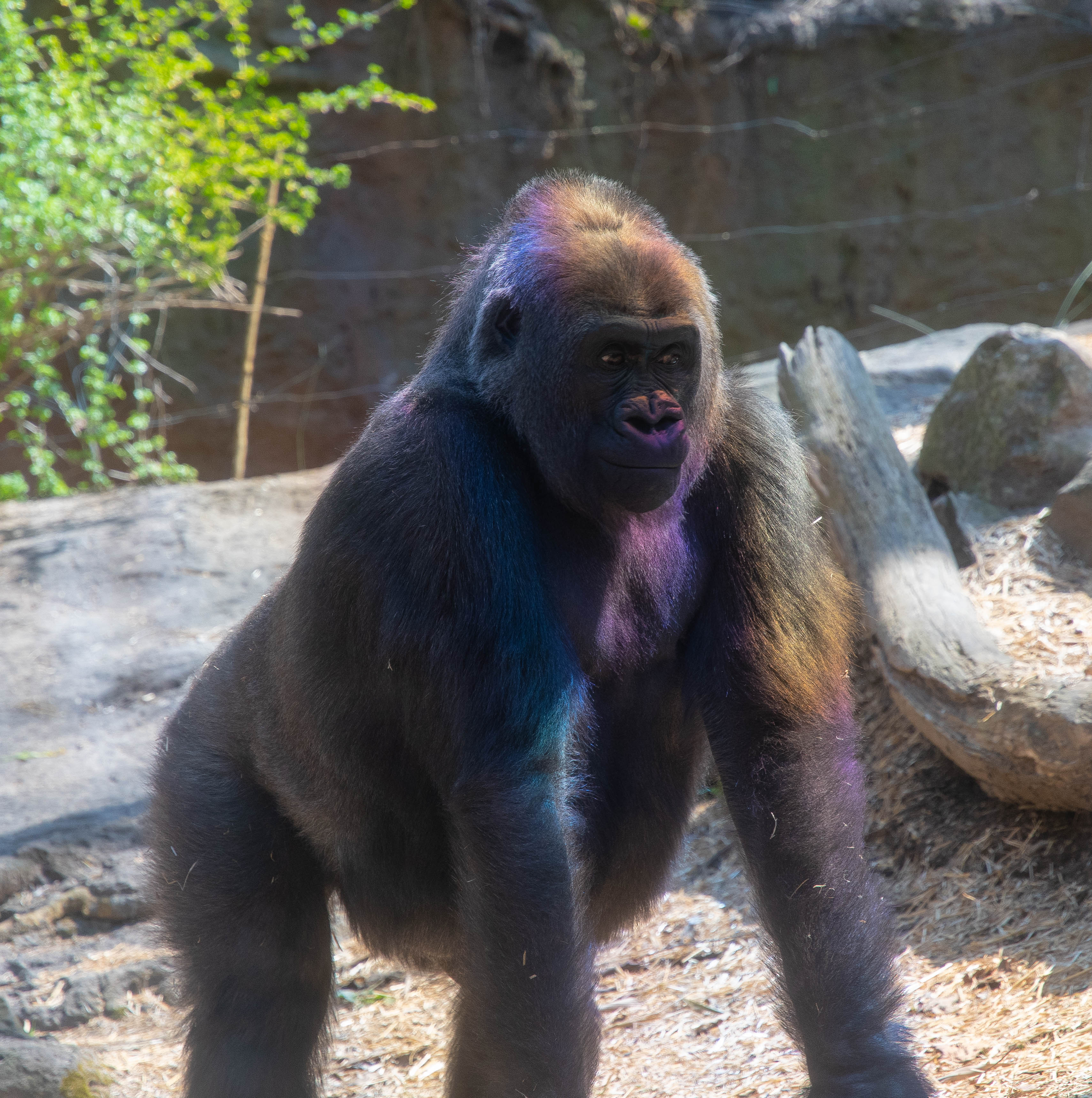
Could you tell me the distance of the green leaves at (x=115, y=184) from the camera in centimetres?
649

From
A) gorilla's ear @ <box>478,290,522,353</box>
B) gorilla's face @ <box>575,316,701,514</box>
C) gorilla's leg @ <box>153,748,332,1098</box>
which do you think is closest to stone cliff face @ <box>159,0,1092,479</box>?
gorilla's leg @ <box>153,748,332,1098</box>

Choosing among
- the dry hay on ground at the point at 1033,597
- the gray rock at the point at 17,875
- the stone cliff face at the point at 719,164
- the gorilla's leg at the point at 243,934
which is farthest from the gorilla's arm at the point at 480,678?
the stone cliff face at the point at 719,164

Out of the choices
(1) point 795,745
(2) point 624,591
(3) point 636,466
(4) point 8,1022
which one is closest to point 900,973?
(1) point 795,745

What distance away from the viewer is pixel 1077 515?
4027 mm

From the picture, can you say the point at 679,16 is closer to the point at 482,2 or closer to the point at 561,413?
the point at 482,2

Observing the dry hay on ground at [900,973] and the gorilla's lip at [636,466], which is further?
the dry hay on ground at [900,973]

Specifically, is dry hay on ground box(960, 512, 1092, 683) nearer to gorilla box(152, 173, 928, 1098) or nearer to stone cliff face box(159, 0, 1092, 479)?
gorilla box(152, 173, 928, 1098)

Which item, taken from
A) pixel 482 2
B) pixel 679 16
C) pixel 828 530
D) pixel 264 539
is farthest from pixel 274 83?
pixel 828 530

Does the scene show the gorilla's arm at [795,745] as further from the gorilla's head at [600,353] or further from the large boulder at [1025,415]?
the large boulder at [1025,415]

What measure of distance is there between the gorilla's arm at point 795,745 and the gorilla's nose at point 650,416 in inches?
13.2

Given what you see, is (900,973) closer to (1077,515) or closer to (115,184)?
(1077,515)

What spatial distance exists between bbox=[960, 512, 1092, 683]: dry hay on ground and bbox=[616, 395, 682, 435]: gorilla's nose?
5.03ft

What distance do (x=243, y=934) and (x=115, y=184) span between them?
5260mm

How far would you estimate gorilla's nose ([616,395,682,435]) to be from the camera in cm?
237
